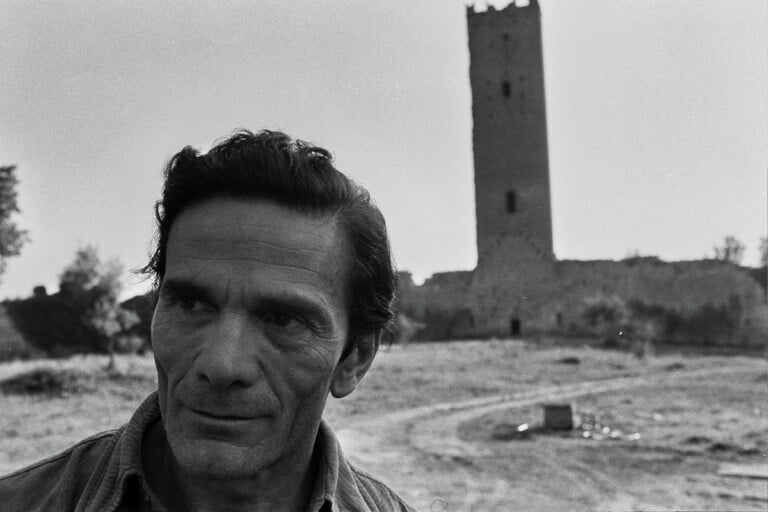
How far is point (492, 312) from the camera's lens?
103 feet

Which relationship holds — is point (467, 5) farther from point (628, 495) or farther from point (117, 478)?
Answer: point (117, 478)

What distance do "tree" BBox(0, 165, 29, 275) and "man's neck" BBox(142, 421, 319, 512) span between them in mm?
14144

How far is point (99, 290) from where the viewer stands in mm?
18078

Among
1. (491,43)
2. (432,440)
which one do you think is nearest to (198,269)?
(432,440)

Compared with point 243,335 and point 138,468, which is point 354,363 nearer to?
point 243,335

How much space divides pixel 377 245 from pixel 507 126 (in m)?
31.0

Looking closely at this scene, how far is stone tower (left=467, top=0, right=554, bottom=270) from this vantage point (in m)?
31.5

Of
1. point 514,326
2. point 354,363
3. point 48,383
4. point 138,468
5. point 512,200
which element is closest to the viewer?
point 138,468

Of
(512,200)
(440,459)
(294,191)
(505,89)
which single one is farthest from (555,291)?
(294,191)

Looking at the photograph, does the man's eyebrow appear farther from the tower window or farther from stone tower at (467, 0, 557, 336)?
the tower window

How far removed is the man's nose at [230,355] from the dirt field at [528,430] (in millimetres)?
5969

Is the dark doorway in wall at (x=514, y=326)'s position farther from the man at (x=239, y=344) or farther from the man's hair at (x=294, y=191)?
the man at (x=239, y=344)

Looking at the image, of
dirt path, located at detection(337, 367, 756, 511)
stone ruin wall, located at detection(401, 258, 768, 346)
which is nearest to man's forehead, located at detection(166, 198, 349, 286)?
dirt path, located at detection(337, 367, 756, 511)

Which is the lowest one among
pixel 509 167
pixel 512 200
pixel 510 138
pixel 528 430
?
pixel 528 430
